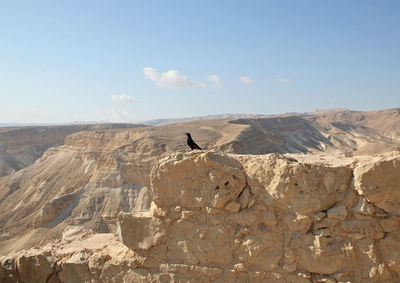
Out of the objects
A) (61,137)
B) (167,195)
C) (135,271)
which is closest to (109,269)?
(135,271)

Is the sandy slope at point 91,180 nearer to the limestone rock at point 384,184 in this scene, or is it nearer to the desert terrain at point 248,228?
the desert terrain at point 248,228

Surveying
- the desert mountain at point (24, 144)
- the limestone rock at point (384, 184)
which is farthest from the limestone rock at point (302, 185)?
the desert mountain at point (24, 144)

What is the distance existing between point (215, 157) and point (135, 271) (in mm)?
2382

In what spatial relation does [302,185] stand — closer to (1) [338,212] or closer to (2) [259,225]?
(1) [338,212]

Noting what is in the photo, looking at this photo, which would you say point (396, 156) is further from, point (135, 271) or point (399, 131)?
point (399, 131)

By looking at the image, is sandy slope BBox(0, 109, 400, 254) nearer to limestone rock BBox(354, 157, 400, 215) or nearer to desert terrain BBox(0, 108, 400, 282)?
desert terrain BBox(0, 108, 400, 282)

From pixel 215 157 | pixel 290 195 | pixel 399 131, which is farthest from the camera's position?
pixel 399 131

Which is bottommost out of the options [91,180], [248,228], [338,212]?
[91,180]

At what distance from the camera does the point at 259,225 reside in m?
5.05

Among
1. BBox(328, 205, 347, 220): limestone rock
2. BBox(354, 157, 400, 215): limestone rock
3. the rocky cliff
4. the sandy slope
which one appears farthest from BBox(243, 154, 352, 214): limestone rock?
the sandy slope

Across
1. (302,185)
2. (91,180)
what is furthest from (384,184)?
(91,180)

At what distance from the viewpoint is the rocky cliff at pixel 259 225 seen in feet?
14.8

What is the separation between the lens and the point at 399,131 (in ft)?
234

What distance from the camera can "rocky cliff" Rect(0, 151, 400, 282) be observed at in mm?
4516
